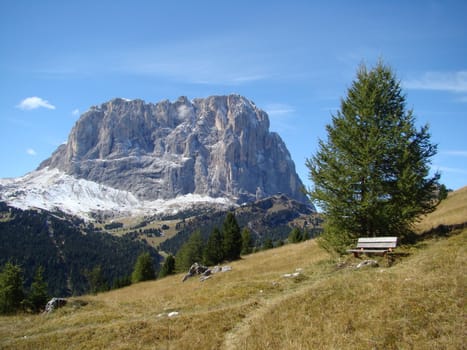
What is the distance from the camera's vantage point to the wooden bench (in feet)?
60.5

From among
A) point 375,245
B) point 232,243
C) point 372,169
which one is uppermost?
point 372,169

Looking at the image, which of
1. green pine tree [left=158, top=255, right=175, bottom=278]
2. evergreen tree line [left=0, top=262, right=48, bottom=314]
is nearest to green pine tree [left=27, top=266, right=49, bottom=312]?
evergreen tree line [left=0, top=262, right=48, bottom=314]

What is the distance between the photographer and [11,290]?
1083 inches

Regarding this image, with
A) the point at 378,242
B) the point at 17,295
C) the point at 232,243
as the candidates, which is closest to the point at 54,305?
the point at 17,295

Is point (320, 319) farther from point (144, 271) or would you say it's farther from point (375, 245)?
point (144, 271)

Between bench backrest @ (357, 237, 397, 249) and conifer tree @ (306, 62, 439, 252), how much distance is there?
1.60 metres

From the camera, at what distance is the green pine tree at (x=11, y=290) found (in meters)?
26.4

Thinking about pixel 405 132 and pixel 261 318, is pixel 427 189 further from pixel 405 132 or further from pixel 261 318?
pixel 261 318

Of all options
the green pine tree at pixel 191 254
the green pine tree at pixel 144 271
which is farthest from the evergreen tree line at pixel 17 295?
the green pine tree at pixel 191 254

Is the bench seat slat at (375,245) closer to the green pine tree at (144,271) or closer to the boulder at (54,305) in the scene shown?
the boulder at (54,305)

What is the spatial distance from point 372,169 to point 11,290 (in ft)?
96.3

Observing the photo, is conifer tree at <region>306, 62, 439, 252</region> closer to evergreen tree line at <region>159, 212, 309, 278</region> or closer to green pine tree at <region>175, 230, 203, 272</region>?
evergreen tree line at <region>159, 212, 309, 278</region>

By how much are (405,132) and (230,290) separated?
46.4 ft

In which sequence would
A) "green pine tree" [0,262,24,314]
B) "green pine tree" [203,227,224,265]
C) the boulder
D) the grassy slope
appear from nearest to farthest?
the grassy slope < the boulder < "green pine tree" [0,262,24,314] < "green pine tree" [203,227,224,265]
